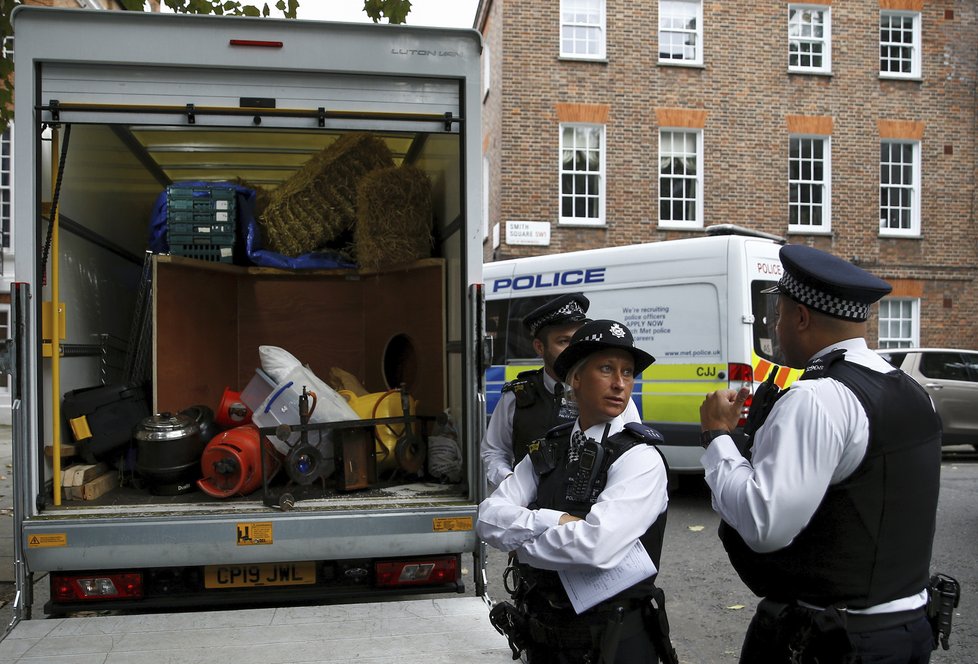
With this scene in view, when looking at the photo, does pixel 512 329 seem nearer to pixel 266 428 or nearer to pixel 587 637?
pixel 266 428

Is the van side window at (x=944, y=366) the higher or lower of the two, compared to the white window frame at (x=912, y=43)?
lower

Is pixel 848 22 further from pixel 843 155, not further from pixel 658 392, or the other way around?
pixel 658 392

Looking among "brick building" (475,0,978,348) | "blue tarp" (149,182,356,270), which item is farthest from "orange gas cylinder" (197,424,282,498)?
"brick building" (475,0,978,348)

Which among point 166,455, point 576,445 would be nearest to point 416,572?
point 166,455

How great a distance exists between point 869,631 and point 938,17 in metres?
21.0

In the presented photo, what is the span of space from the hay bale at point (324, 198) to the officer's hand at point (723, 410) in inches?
155

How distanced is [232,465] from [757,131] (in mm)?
16811

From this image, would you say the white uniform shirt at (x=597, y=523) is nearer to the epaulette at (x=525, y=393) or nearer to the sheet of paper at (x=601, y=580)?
the sheet of paper at (x=601, y=580)

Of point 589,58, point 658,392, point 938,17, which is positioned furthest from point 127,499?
point 938,17

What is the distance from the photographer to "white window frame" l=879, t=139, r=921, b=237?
1950cm

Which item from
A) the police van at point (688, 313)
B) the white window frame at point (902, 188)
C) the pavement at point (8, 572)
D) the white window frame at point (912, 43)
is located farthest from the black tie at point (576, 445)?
the white window frame at point (912, 43)

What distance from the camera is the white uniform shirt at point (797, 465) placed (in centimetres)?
220

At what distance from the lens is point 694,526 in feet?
27.0

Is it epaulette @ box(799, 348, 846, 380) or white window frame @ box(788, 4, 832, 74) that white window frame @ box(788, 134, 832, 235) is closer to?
white window frame @ box(788, 4, 832, 74)
